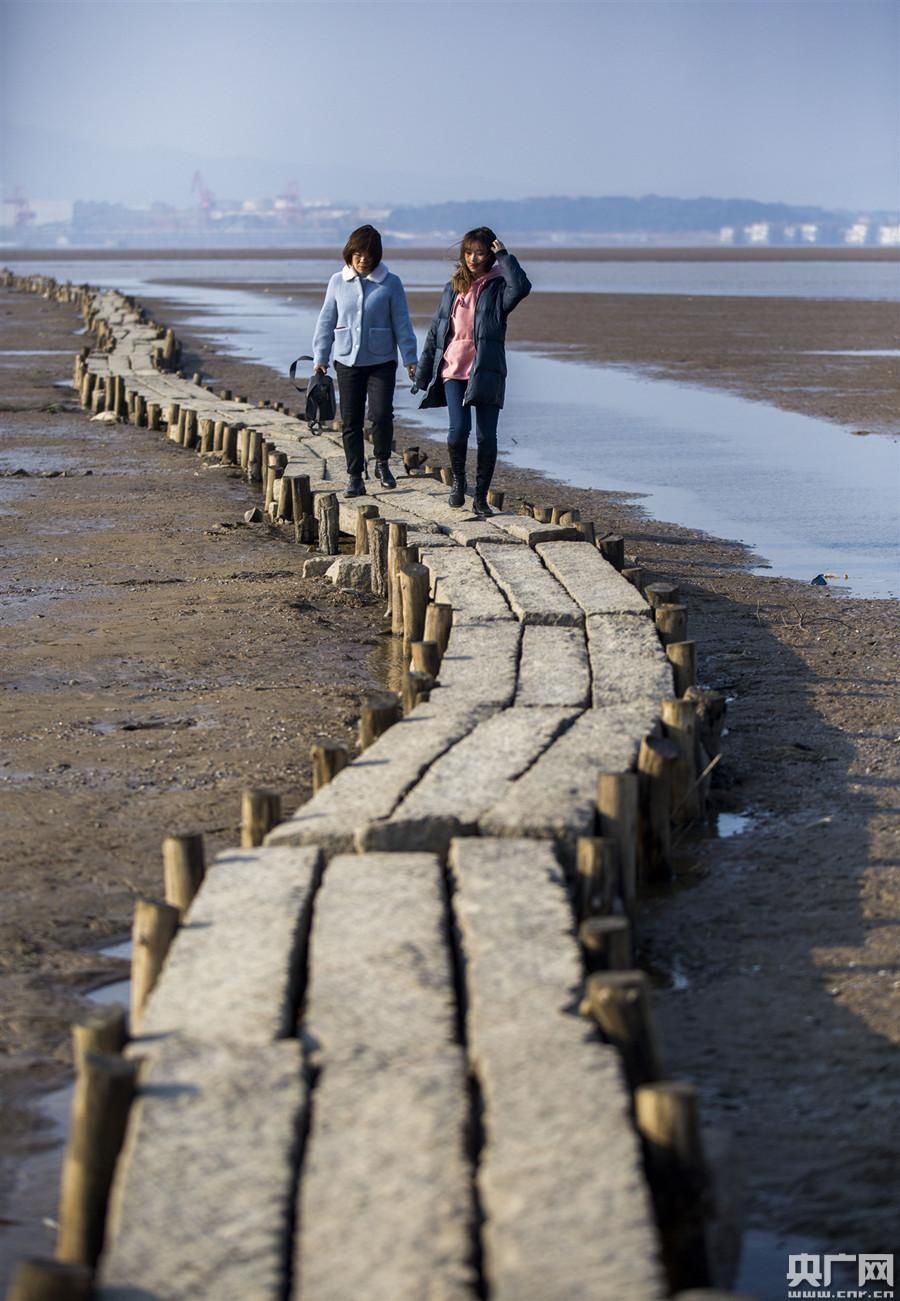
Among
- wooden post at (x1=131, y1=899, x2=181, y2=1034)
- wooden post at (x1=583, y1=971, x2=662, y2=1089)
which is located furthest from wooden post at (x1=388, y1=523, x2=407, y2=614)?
wooden post at (x1=583, y1=971, x2=662, y2=1089)

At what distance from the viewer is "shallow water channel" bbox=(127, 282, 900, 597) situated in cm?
1342

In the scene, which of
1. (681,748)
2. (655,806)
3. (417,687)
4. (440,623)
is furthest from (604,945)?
(440,623)

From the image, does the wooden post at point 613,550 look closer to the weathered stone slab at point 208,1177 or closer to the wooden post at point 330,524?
the wooden post at point 330,524

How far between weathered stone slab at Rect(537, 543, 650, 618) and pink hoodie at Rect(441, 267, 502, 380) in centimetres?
129

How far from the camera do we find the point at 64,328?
1681 inches

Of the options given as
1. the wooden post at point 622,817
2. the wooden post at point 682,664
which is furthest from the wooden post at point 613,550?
the wooden post at point 622,817

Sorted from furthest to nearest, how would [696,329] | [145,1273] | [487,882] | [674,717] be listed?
[696,329] → [674,717] → [487,882] → [145,1273]

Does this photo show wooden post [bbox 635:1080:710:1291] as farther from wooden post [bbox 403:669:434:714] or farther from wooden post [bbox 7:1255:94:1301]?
wooden post [bbox 403:669:434:714]

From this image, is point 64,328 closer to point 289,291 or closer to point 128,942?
point 289,291

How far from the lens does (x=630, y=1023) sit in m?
3.92

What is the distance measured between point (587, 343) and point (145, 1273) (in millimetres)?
34059

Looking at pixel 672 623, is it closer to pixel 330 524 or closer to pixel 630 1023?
pixel 330 524

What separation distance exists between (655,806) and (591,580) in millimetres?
3317

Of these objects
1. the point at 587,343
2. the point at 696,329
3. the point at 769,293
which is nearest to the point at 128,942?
the point at 587,343
